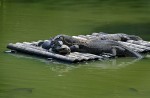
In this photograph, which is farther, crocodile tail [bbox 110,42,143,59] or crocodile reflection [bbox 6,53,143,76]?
crocodile tail [bbox 110,42,143,59]

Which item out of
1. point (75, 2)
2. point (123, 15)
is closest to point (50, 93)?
point (123, 15)

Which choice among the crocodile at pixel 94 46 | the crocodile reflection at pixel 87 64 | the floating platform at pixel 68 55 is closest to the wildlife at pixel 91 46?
the crocodile at pixel 94 46

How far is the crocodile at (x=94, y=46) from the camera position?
10.7 m

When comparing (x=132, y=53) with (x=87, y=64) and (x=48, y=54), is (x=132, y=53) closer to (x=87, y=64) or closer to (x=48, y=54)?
(x=87, y=64)

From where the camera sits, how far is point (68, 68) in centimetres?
959

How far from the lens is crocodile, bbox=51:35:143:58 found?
10.7 metres

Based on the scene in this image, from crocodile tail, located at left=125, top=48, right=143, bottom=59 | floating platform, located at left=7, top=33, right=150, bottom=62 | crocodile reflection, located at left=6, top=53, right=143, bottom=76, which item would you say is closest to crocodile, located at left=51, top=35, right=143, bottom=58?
crocodile tail, located at left=125, top=48, right=143, bottom=59

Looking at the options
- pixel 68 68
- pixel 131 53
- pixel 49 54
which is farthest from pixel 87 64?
pixel 131 53

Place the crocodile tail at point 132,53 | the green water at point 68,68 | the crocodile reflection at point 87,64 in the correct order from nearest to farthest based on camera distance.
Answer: the green water at point 68,68
the crocodile reflection at point 87,64
the crocodile tail at point 132,53

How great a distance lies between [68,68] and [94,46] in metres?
1.31

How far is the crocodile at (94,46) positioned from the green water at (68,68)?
30 centimetres

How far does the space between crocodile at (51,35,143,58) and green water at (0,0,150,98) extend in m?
0.30

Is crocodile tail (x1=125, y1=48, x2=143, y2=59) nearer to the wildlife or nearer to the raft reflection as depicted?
the wildlife

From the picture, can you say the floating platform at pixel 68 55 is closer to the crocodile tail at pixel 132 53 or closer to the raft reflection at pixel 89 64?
the raft reflection at pixel 89 64
